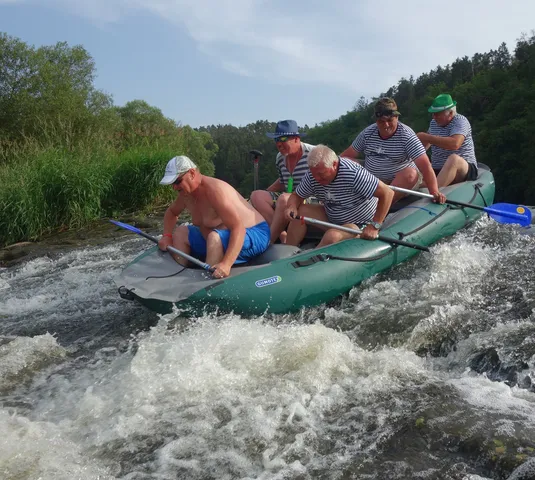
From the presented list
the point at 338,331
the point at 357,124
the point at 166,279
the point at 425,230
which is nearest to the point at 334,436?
the point at 338,331

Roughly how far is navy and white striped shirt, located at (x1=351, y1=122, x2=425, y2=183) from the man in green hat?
590 millimetres

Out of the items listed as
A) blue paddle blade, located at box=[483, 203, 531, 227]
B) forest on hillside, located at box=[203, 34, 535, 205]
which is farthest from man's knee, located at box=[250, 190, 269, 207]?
forest on hillside, located at box=[203, 34, 535, 205]

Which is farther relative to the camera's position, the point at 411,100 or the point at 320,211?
the point at 411,100

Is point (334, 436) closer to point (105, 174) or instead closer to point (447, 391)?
point (447, 391)

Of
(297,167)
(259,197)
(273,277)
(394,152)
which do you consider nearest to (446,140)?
(394,152)

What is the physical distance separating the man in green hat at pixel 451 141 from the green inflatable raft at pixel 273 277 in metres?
1.35

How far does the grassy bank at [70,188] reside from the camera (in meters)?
7.42

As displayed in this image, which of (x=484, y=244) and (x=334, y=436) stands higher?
(x=484, y=244)

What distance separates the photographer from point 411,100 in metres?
44.4

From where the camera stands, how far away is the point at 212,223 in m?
4.00

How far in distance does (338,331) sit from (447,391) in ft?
3.26

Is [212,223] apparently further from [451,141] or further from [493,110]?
[493,110]

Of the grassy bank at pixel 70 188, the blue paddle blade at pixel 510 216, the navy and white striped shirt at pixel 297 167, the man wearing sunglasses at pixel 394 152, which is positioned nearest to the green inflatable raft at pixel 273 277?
the man wearing sunglasses at pixel 394 152

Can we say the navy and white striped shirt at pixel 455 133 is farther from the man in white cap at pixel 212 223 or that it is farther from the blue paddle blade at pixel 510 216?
the man in white cap at pixel 212 223
